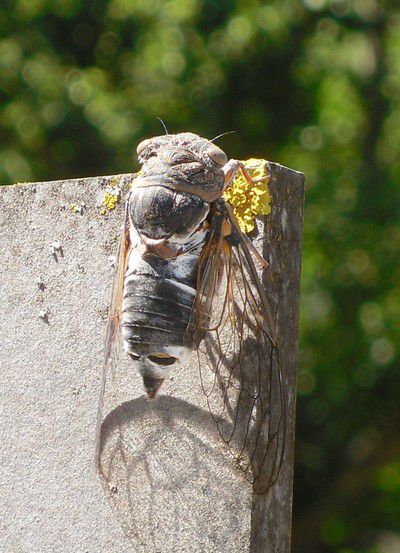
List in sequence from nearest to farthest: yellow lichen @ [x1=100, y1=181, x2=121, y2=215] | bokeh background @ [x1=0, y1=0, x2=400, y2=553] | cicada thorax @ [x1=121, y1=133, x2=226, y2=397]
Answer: cicada thorax @ [x1=121, y1=133, x2=226, y2=397]
yellow lichen @ [x1=100, y1=181, x2=121, y2=215]
bokeh background @ [x1=0, y1=0, x2=400, y2=553]

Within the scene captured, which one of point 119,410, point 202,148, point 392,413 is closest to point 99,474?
point 119,410

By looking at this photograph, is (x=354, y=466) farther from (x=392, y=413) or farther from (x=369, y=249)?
(x=369, y=249)

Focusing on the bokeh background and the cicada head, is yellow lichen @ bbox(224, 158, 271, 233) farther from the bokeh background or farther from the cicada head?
the bokeh background

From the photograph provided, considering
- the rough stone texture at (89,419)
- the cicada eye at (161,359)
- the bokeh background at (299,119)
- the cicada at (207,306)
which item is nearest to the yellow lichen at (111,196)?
the rough stone texture at (89,419)

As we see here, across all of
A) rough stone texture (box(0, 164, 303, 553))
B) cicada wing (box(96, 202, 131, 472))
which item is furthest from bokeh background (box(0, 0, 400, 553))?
cicada wing (box(96, 202, 131, 472))

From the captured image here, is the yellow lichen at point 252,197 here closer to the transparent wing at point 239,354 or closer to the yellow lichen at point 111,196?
the transparent wing at point 239,354

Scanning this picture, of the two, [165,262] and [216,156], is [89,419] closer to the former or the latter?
[165,262]
